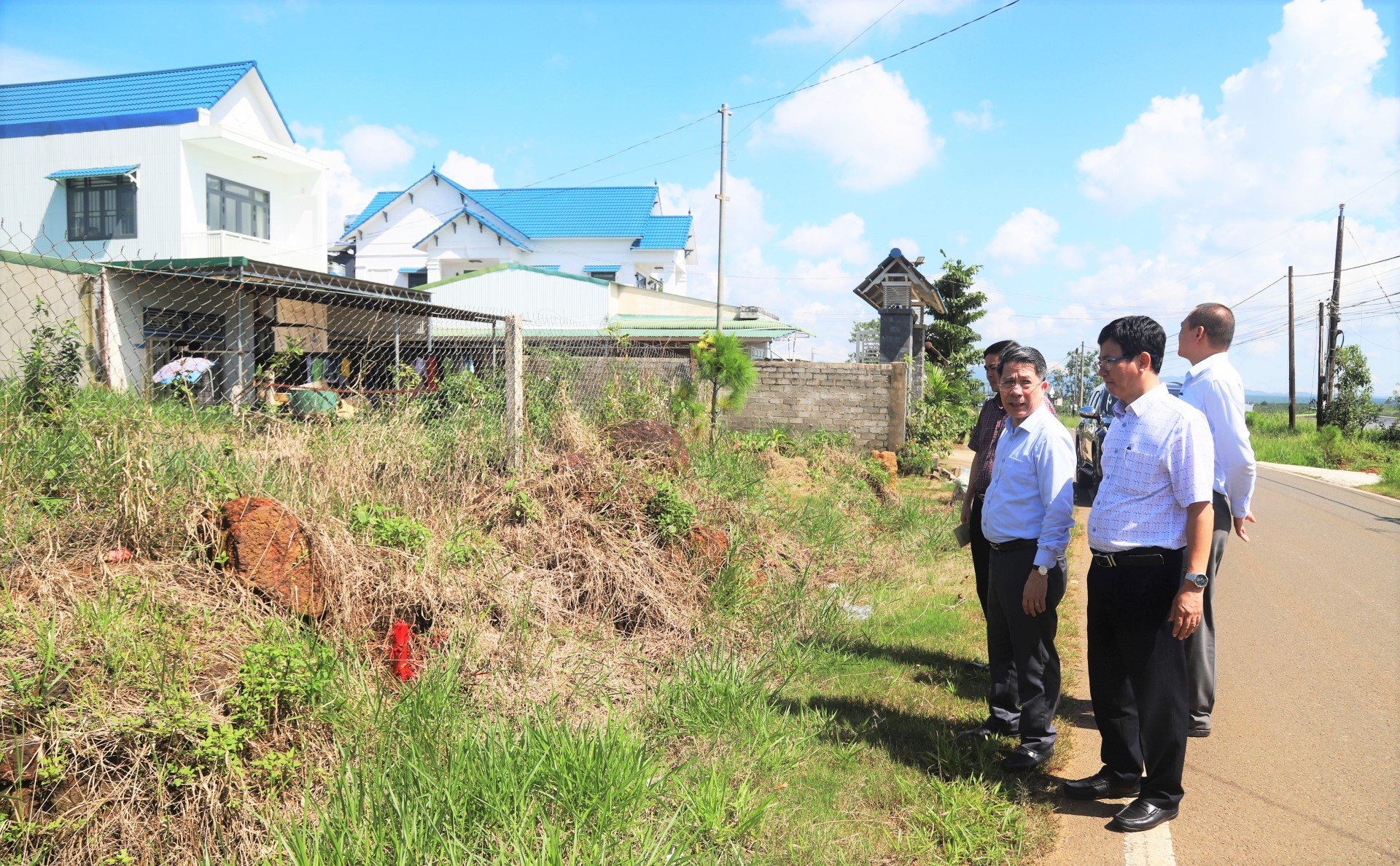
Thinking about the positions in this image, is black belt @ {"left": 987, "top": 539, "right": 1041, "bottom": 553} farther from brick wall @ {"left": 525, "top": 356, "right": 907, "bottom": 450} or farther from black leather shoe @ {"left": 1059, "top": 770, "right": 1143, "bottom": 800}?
brick wall @ {"left": 525, "top": 356, "right": 907, "bottom": 450}

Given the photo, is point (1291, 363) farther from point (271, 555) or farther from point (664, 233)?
point (271, 555)

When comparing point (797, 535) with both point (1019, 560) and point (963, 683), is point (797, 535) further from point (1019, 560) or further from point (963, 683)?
point (1019, 560)

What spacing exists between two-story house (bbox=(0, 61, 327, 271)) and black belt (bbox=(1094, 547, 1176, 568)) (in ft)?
73.4

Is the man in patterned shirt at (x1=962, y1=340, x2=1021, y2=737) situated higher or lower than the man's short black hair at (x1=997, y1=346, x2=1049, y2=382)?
lower

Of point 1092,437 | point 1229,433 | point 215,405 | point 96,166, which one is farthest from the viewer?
point 96,166

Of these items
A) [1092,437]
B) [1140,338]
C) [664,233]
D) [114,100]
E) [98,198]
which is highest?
[114,100]

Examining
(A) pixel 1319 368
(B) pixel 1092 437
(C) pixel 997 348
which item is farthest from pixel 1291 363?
(C) pixel 997 348

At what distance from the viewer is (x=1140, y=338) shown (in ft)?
11.1

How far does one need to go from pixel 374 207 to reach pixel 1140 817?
36986 mm

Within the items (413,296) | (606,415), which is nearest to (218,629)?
(606,415)

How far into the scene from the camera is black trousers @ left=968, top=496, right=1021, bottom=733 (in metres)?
3.93

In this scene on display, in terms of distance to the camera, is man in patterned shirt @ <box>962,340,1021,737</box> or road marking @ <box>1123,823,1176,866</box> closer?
road marking @ <box>1123,823,1176,866</box>

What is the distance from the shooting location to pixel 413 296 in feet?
55.6

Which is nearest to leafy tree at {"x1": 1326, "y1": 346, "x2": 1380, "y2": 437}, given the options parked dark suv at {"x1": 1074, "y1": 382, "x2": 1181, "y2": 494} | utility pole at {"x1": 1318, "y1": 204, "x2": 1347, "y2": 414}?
utility pole at {"x1": 1318, "y1": 204, "x2": 1347, "y2": 414}
